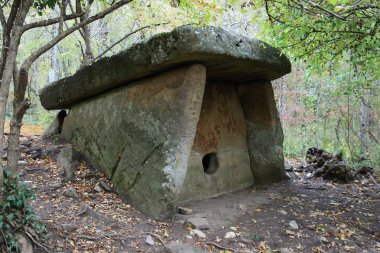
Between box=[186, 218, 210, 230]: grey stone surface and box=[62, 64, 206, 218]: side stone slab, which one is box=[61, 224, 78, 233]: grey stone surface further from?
box=[186, 218, 210, 230]: grey stone surface

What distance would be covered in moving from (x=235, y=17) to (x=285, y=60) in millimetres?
13027

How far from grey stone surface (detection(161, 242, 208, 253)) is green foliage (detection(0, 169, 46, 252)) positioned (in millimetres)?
1235

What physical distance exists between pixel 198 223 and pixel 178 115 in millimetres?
1401

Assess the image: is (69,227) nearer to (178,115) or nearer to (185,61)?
(178,115)

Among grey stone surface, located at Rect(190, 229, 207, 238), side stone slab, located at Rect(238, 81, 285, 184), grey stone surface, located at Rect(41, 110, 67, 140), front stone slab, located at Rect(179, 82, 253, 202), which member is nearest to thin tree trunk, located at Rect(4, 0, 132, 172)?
grey stone surface, located at Rect(190, 229, 207, 238)

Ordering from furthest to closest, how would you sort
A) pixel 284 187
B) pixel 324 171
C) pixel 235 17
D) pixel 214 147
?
pixel 235 17 < pixel 324 171 < pixel 284 187 < pixel 214 147

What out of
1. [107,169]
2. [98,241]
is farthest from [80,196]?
[98,241]

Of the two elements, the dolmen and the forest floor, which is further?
the dolmen

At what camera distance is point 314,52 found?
5.31m

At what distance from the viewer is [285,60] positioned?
538cm

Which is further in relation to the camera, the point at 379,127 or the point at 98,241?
the point at 379,127

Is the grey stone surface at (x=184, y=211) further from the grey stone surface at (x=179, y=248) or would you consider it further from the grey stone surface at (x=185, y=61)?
the grey stone surface at (x=185, y=61)

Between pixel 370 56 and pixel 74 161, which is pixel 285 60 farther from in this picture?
pixel 74 161

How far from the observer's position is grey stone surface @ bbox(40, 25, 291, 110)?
3963mm
